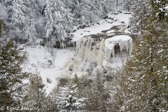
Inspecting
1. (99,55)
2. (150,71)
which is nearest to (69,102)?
(150,71)

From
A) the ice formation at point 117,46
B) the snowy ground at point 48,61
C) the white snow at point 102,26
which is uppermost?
the white snow at point 102,26

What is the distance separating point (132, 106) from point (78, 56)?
56.6ft

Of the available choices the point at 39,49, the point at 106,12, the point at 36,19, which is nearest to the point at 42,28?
the point at 36,19

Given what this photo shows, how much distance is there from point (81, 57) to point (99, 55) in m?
3.34

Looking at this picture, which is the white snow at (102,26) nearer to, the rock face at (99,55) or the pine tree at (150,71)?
the rock face at (99,55)

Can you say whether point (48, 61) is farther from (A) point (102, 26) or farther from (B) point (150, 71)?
(B) point (150, 71)

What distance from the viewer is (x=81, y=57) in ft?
78.9

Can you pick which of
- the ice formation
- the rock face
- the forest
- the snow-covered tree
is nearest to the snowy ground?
the forest

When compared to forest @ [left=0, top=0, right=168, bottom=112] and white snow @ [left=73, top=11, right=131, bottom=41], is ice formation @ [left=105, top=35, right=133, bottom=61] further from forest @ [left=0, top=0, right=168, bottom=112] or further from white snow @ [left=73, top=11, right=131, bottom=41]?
white snow @ [left=73, top=11, right=131, bottom=41]

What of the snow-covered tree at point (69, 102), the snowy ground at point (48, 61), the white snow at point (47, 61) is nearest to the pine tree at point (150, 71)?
the snow-covered tree at point (69, 102)

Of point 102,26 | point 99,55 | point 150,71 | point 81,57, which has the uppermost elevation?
point 102,26

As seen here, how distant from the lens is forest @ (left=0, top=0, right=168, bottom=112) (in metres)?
6.98

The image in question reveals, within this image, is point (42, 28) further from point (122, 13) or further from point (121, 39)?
point (122, 13)

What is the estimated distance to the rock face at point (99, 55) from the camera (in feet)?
67.3
